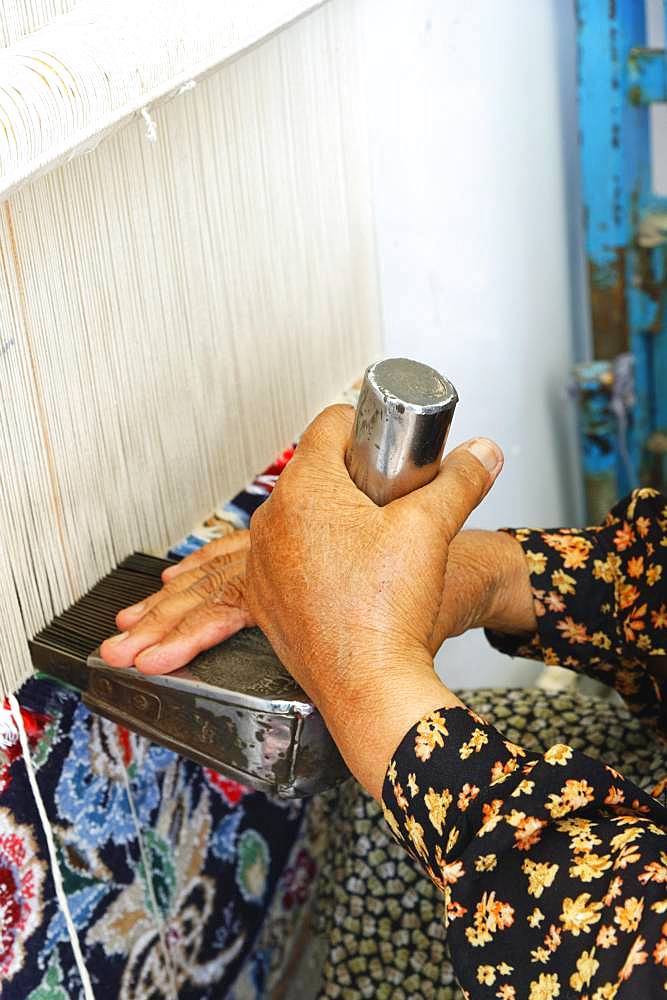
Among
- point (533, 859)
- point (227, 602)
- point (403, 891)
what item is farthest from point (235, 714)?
point (403, 891)

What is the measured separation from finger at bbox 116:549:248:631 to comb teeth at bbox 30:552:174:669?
0.6 inches

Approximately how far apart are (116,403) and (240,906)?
62 centimetres

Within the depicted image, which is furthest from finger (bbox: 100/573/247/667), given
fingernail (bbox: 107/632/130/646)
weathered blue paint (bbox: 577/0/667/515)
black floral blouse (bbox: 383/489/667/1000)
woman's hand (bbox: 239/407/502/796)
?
weathered blue paint (bbox: 577/0/667/515)

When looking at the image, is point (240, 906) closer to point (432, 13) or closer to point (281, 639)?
point (281, 639)

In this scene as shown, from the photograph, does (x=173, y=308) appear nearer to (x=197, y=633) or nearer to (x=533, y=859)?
(x=197, y=633)

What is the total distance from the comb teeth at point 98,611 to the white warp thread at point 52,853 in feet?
0.15

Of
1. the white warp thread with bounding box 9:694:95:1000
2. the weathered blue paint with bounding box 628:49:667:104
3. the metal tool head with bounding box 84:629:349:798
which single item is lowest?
the white warp thread with bounding box 9:694:95:1000

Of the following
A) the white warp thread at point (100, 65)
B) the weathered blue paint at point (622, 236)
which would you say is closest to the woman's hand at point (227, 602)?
the white warp thread at point (100, 65)

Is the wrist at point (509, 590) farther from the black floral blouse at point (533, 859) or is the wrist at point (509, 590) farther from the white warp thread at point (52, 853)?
the white warp thread at point (52, 853)

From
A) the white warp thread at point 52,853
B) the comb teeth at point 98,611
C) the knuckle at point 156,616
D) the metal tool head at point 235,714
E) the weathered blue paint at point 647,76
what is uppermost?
the weathered blue paint at point 647,76

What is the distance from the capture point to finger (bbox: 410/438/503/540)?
0.78m

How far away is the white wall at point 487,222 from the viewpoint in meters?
1.38

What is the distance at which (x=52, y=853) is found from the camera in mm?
925

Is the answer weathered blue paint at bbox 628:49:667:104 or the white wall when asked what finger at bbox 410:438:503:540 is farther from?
weathered blue paint at bbox 628:49:667:104
